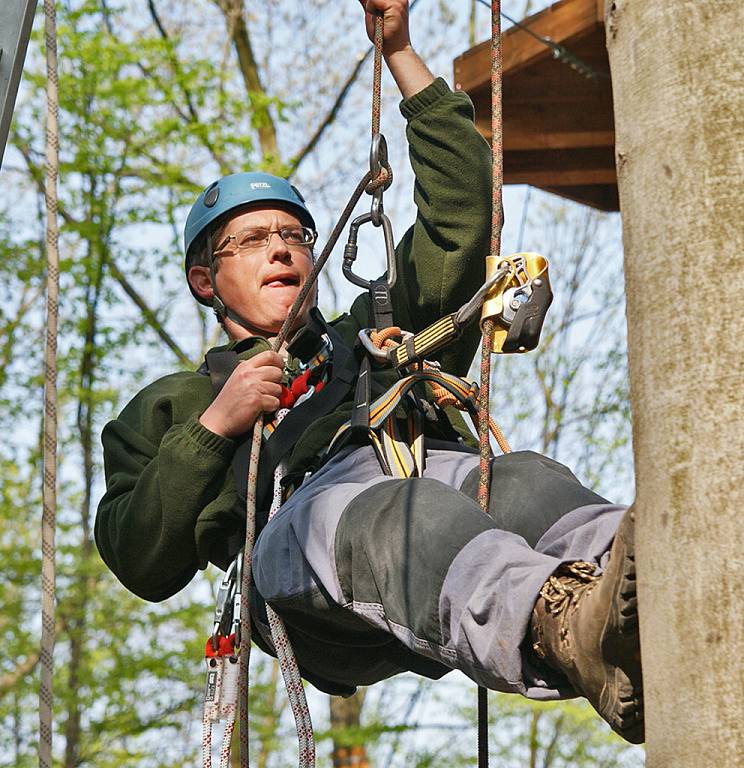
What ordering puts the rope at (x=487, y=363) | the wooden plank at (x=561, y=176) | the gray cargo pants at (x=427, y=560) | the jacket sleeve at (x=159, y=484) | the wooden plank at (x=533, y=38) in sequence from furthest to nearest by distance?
the wooden plank at (x=561, y=176) → the wooden plank at (x=533, y=38) → the jacket sleeve at (x=159, y=484) → the rope at (x=487, y=363) → the gray cargo pants at (x=427, y=560)

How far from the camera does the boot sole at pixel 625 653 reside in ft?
5.57

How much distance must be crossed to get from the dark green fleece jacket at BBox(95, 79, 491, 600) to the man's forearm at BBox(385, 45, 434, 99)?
0.03 m

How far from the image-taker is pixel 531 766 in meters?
12.0

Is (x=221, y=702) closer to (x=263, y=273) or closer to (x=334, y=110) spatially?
(x=263, y=273)

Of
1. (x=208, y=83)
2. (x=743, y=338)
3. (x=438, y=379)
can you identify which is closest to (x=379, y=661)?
(x=438, y=379)

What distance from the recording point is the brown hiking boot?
172 cm

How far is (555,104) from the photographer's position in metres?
5.20

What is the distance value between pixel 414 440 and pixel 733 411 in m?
1.51

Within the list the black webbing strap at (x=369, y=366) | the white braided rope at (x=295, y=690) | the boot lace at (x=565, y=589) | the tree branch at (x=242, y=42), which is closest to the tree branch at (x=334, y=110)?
the tree branch at (x=242, y=42)

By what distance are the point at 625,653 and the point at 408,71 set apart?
198cm

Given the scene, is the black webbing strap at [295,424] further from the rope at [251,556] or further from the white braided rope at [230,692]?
the white braided rope at [230,692]

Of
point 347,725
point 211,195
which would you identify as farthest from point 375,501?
point 347,725

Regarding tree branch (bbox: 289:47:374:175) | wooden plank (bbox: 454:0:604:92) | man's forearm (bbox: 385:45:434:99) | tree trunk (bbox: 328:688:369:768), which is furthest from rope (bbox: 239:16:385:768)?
tree branch (bbox: 289:47:374:175)

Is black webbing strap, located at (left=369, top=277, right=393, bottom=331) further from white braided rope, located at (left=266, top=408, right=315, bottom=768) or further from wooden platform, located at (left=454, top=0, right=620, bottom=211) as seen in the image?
wooden platform, located at (left=454, top=0, right=620, bottom=211)
